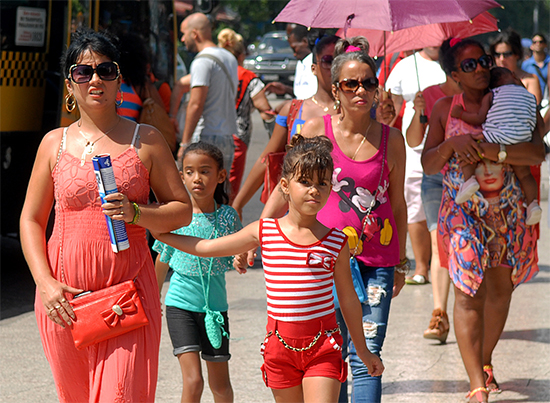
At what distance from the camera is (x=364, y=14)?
471 centimetres

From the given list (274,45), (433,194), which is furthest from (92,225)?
(274,45)

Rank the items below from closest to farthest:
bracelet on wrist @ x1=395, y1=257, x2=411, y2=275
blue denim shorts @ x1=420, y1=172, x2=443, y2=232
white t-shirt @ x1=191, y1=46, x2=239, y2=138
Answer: bracelet on wrist @ x1=395, y1=257, x2=411, y2=275 < blue denim shorts @ x1=420, y1=172, x2=443, y2=232 < white t-shirt @ x1=191, y1=46, x2=239, y2=138

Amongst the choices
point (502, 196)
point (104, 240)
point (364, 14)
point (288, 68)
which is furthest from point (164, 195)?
point (288, 68)

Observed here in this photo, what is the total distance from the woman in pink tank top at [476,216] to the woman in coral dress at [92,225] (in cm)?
222

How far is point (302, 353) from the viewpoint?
11.0ft

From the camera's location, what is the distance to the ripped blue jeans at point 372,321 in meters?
3.94

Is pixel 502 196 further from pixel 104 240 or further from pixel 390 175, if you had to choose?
pixel 104 240

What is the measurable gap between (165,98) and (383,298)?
4.69 meters

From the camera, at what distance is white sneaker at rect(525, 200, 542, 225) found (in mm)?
4914

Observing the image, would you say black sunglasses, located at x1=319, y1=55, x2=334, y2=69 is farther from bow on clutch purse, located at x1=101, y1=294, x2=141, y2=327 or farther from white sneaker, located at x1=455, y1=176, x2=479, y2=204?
bow on clutch purse, located at x1=101, y1=294, x2=141, y2=327

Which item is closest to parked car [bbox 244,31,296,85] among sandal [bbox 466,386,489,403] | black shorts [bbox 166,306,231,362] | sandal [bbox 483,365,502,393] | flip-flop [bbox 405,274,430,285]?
flip-flop [bbox 405,274,430,285]

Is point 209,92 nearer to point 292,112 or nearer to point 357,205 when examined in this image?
point 292,112

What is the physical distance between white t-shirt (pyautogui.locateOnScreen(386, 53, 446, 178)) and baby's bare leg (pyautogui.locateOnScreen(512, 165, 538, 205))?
2462mm

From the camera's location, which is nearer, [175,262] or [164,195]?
[164,195]
